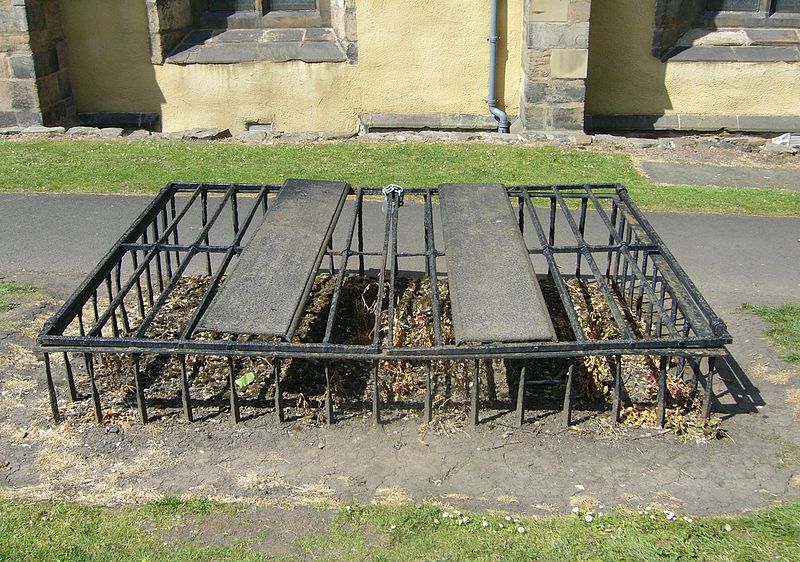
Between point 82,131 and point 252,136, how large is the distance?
90.4 inches

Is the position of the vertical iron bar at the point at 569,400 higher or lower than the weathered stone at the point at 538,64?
lower

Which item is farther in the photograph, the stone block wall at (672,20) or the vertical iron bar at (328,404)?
the stone block wall at (672,20)

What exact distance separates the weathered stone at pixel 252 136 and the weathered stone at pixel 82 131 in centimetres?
188

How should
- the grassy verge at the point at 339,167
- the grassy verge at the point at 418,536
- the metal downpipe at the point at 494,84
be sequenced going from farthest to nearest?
1. the metal downpipe at the point at 494,84
2. the grassy verge at the point at 339,167
3. the grassy verge at the point at 418,536

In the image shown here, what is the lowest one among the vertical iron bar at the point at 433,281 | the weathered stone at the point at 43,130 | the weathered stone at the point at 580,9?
the weathered stone at the point at 43,130

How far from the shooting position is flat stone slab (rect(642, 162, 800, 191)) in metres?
10.2

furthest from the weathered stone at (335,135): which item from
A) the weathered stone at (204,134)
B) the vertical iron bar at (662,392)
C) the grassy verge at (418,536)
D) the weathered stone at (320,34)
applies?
the grassy verge at (418,536)

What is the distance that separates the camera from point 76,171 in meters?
10.2

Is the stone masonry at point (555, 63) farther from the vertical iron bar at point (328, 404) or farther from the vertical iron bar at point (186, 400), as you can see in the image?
the vertical iron bar at point (186, 400)

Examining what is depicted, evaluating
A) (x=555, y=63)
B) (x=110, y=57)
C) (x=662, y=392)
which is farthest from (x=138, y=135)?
(x=662, y=392)

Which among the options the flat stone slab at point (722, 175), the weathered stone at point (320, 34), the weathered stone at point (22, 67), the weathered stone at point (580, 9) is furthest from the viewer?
the weathered stone at point (320, 34)

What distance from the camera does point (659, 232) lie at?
8516 mm

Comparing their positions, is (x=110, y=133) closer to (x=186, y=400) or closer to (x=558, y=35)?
(x=558, y=35)

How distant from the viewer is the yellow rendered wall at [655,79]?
1259 cm
